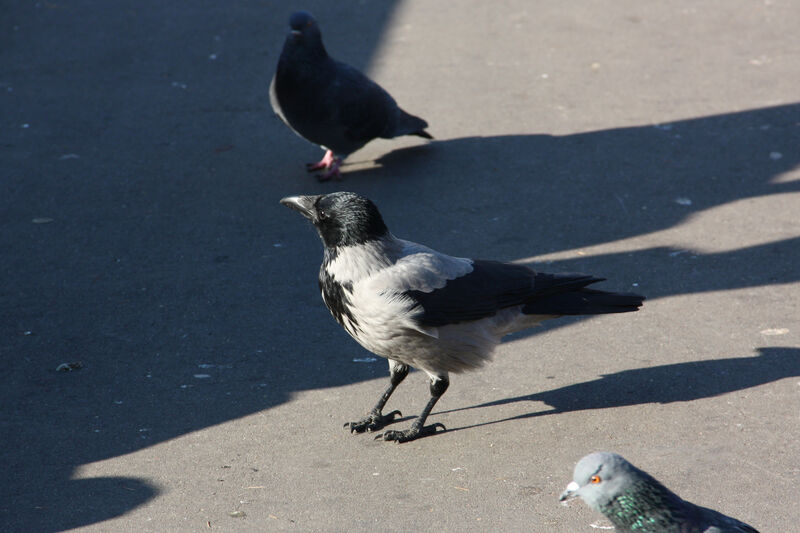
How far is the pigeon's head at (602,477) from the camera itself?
291 cm

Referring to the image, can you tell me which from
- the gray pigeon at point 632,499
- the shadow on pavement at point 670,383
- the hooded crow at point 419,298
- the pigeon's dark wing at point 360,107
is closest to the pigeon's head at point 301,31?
the pigeon's dark wing at point 360,107

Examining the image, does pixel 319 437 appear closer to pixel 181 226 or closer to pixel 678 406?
pixel 678 406

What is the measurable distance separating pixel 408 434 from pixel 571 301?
1.02m

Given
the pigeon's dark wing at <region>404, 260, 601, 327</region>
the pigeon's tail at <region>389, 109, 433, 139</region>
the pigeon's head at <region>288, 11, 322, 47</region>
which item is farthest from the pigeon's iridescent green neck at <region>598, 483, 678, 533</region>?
the pigeon's head at <region>288, 11, 322, 47</region>

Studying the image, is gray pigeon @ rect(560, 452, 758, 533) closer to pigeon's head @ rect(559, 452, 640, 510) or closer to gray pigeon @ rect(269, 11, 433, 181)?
pigeon's head @ rect(559, 452, 640, 510)

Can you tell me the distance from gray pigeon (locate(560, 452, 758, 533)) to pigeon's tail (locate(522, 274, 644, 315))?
5.59ft

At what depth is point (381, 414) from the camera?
466 cm

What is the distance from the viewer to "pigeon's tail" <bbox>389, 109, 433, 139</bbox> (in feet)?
25.3

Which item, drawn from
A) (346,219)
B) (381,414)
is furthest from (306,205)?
(381,414)

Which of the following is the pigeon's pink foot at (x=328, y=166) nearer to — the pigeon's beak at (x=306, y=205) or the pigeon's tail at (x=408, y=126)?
the pigeon's tail at (x=408, y=126)

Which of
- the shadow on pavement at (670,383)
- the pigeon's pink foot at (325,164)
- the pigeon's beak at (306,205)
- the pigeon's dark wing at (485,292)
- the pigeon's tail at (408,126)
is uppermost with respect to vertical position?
the pigeon's beak at (306,205)

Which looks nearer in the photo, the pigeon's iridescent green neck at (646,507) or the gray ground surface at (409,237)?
the pigeon's iridescent green neck at (646,507)

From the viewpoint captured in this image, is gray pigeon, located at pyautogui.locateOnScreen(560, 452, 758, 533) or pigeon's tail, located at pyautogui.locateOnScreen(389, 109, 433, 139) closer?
gray pigeon, located at pyautogui.locateOnScreen(560, 452, 758, 533)

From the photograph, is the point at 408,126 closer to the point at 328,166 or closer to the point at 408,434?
the point at 328,166
